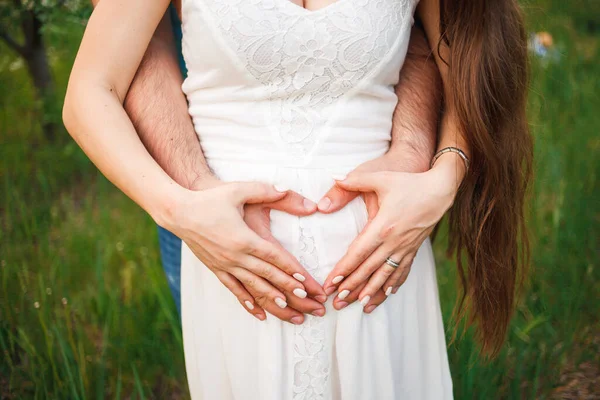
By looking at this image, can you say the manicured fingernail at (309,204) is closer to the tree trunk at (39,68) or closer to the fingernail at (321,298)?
the fingernail at (321,298)

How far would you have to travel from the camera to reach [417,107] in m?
1.34

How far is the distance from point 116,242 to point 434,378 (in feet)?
5.86

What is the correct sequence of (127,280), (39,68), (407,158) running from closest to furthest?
(407,158) → (127,280) → (39,68)

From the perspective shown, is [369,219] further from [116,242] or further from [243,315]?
[116,242]

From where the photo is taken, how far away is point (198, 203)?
1068 millimetres

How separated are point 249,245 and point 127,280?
1.46 m

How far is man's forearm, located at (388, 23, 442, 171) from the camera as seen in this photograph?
129 cm

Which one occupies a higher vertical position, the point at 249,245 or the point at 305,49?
the point at 305,49

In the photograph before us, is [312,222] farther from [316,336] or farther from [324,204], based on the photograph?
[316,336]

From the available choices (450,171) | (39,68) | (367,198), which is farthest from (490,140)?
(39,68)

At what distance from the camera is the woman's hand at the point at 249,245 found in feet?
3.48

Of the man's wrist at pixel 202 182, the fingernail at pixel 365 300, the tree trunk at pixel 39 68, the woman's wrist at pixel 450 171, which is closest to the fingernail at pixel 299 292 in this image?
the fingernail at pixel 365 300

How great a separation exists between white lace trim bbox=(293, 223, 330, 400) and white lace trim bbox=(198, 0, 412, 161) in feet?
0.64

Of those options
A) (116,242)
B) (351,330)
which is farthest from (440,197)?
(116,242)
